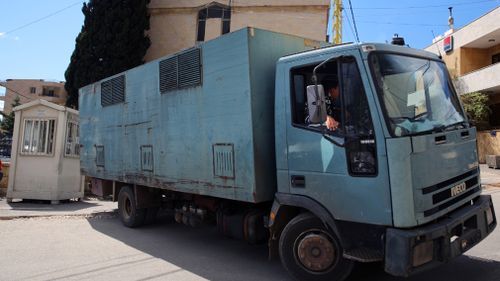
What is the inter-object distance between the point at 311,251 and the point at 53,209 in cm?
920

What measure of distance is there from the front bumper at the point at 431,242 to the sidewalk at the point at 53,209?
863cm

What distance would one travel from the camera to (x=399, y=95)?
177 inches

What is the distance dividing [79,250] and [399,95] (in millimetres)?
5530

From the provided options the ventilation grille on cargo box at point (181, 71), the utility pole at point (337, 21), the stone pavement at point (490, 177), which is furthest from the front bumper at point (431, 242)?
the utility pole at point (337, 21)

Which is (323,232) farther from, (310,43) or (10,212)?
(10,212)

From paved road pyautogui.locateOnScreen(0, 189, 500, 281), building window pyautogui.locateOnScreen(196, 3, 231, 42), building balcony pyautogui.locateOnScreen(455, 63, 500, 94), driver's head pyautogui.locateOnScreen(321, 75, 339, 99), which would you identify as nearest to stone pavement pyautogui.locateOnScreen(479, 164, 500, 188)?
building balcony pyautogui.locateOnScreen(455, 63, 500, 94)

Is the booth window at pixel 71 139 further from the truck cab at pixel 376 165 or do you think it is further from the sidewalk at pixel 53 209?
the truck cab at pixel 376 165

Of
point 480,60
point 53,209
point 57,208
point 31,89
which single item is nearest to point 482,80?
point 480,60

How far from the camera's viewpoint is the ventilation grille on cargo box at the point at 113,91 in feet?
29.5

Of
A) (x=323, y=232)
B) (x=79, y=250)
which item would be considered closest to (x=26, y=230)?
(x=79, y=250)

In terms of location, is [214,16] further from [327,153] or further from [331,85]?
A: [327,153]

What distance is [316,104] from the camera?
4.59 meters

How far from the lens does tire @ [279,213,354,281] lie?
15.5 feet

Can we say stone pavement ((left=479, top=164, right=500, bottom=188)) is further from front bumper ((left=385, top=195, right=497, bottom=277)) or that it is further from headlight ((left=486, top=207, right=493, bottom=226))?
front bumper ((left=385, top=195, right=497, bottom=277))
